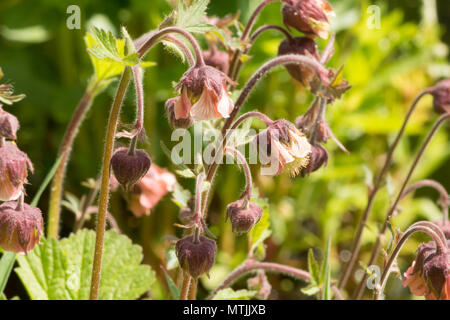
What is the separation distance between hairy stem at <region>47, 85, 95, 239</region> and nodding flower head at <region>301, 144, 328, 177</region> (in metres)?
0.53

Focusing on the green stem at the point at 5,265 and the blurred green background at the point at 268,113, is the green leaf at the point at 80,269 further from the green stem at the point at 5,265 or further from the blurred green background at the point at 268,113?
the blurred green background at the point at 268,113

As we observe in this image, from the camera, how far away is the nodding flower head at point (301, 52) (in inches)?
55.1

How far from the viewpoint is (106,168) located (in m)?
1.22

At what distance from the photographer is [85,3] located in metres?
2.45

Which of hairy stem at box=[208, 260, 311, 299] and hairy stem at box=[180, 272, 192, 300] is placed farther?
hairy stem at box=[208, 260, 311, 299]

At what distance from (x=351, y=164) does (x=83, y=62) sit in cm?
128

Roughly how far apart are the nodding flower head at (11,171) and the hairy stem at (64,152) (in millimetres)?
328

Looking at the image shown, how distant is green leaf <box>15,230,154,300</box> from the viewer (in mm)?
1560

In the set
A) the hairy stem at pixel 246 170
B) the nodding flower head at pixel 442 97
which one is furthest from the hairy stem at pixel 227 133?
the nodding flower head at pixel 442 97

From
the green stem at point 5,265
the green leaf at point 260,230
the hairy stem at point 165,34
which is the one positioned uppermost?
the hairy stem at point 165,34

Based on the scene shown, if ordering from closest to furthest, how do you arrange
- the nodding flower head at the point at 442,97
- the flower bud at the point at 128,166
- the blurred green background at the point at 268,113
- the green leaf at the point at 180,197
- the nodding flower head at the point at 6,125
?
the nodding flower head at the point at 6,125 < the flower bud at the point at 128,166 < the green leaf at the point at 180,197 < the nodding flower head at the point at 442,97 < the blurred green background at the point at 268,113

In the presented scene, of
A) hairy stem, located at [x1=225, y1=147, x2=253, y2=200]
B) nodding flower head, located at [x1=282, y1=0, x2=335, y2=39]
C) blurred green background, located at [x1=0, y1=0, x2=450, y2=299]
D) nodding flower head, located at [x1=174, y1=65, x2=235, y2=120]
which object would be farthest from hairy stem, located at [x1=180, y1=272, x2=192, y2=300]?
blurred green background, located at [x1=0, y1=0, x2=450, y2=299]

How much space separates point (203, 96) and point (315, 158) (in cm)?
33

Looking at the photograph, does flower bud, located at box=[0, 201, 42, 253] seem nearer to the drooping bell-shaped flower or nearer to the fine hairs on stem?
the fine hairs on stem
